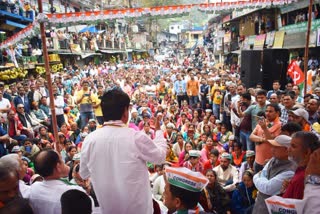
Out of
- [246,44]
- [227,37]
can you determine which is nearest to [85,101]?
[246,44]

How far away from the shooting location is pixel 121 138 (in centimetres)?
224

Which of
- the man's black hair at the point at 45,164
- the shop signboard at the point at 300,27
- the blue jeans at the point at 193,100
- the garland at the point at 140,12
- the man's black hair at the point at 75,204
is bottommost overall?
the blue jeans at the point at 193,100

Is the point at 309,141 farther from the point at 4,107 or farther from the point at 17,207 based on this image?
the point at 4,107

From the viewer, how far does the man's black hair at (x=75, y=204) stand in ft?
6.58

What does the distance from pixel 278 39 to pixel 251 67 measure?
793cm

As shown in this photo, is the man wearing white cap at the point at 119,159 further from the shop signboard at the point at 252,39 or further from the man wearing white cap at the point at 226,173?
the shop signboard at the point at 252,39

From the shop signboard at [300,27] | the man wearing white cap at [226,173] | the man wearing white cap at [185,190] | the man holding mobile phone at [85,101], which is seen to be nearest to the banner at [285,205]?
the man wearing white cap at [185,190]

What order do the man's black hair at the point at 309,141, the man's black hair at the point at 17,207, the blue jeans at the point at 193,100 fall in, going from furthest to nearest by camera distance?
the blue jeans at the point at 193,100 < the man's black hair at the point at 309,141 < the man's black hair at the point at 17,207

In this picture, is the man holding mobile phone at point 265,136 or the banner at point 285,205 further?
the man holding mobile phone at point 265,136

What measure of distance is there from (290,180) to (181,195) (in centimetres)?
98

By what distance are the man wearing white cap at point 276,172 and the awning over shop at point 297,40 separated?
1131 cm

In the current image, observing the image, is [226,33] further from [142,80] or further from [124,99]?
[124,99]

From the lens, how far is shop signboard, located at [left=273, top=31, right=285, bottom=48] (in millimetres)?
16395

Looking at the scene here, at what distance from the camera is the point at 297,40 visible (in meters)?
14.4
